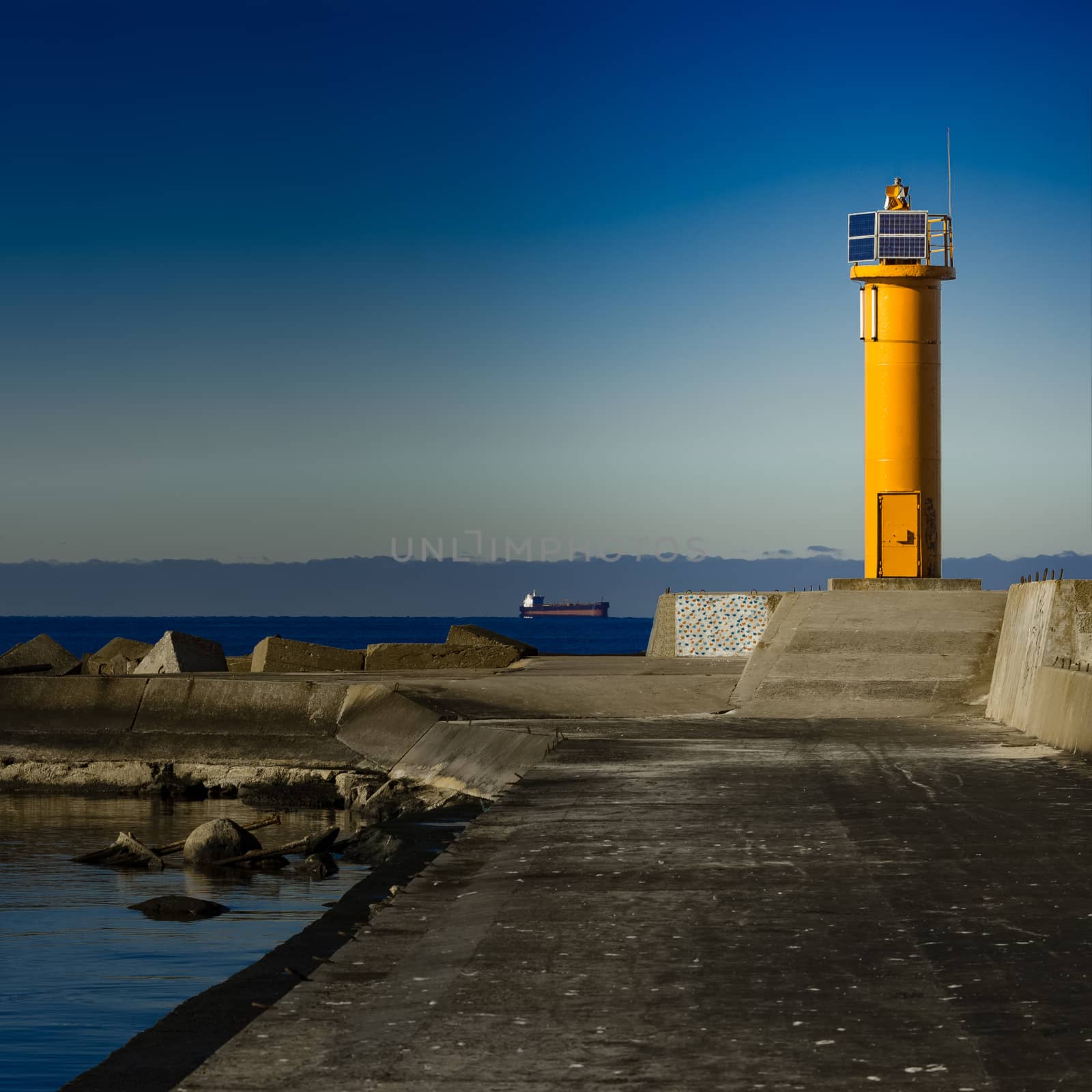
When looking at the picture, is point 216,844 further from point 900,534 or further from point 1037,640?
point 900,534

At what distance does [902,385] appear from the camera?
25.4 metres

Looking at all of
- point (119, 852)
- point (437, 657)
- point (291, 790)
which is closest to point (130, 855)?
point (119, 852)

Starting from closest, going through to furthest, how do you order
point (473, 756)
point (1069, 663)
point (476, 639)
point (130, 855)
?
point (130, 855) < point (1069, 663) < point (473, 756) < point (476, 639)

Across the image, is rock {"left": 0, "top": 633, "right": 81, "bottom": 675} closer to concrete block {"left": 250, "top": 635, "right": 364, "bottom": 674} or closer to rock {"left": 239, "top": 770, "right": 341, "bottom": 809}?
concrete block {"left": 250, "top": 635, "right": 364, "bottom": 674}

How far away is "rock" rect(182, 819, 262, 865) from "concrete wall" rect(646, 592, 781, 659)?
14.2 meters

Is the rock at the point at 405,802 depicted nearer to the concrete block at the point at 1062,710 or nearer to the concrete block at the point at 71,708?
the concrete block at the point at 1062,710

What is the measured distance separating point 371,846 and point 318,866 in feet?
1.99

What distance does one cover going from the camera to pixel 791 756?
37.9 ft

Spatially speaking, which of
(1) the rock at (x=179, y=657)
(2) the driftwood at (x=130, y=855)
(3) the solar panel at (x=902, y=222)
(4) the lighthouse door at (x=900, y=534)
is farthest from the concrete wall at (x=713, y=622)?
(2) the driftwood at (x=130, y=855)

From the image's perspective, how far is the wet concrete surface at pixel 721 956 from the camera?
4.01 meters

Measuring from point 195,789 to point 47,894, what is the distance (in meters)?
6.70

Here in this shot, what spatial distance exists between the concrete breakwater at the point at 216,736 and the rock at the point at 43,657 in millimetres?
4235

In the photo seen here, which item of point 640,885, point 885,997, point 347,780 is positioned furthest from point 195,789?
point 885,997

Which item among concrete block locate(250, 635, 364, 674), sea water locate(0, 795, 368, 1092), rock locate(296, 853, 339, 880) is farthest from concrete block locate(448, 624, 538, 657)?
rock locate(296, 853, 339, 880)
